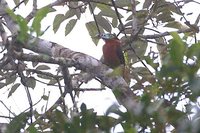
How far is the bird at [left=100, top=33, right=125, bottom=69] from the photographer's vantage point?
3059mm

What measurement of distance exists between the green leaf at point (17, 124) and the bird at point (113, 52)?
151 cm

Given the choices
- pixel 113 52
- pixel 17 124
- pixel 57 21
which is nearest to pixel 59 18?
pixel 57 21

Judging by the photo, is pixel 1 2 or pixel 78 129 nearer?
pixel 78 129

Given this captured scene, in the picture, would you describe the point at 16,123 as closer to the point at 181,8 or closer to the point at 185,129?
A: the point at 185,129

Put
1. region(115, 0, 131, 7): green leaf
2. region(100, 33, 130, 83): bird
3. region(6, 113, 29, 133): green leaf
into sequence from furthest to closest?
region(100, 33, 130, 83): bird < region(115, 0, 131, 7): green leaf < region(6, 113, 29, 133): green leaf

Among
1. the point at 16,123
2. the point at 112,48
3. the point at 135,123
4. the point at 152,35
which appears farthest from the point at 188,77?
the point at 112,48

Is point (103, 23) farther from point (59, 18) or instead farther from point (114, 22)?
point (59, 18)

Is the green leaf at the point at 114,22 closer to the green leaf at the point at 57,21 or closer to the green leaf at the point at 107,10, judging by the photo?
the green leaf at the point at 107,10

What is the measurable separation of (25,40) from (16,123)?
11.2 inches

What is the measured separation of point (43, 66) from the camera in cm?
271

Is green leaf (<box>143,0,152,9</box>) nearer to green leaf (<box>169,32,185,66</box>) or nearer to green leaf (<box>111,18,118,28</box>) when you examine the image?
green leaf (<box>111,18,118,28</box>)

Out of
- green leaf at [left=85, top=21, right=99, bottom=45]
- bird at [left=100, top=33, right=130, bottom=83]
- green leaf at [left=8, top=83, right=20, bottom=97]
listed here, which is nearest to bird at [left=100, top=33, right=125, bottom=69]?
bird at [left=100, top=33, right=130, bottom=83]

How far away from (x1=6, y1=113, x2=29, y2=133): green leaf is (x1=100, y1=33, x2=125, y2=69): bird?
59.6 inches

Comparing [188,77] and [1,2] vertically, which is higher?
[1,2]
